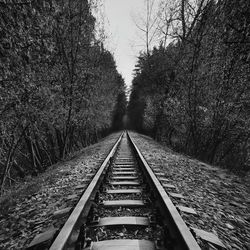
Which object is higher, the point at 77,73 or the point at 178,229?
the point at 77,73

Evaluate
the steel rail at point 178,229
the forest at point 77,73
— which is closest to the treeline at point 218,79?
the forest at point 77,73

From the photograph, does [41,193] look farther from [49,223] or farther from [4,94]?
[4,94]

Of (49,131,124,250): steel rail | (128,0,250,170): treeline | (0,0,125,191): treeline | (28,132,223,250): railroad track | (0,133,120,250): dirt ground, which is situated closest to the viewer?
(49,131,124,250): steel rail

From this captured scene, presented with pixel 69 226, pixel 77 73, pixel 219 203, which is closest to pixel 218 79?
pixel 219 203

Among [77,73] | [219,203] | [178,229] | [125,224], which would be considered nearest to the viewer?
[178,229]

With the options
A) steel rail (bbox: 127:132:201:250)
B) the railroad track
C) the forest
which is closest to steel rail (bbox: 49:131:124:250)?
the railroad track

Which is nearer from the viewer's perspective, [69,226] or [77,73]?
[69,226]

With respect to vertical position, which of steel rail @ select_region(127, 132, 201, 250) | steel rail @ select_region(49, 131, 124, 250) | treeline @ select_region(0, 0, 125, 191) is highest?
treeline @ select_region(0, 0, 125, 191)

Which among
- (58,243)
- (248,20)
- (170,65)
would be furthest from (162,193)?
(170,65)

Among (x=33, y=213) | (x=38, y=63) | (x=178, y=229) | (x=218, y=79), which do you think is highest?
(x=218, y=79)

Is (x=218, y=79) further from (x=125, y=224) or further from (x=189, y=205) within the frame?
(x=125, y=224)

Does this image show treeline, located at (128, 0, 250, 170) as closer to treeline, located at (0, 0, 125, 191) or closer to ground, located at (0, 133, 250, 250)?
ground, located at (0, 133, 250, 250)

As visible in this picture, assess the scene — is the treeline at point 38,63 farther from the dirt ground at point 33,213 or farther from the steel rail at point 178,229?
the steel rail at point 178,229

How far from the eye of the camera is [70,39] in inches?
326
